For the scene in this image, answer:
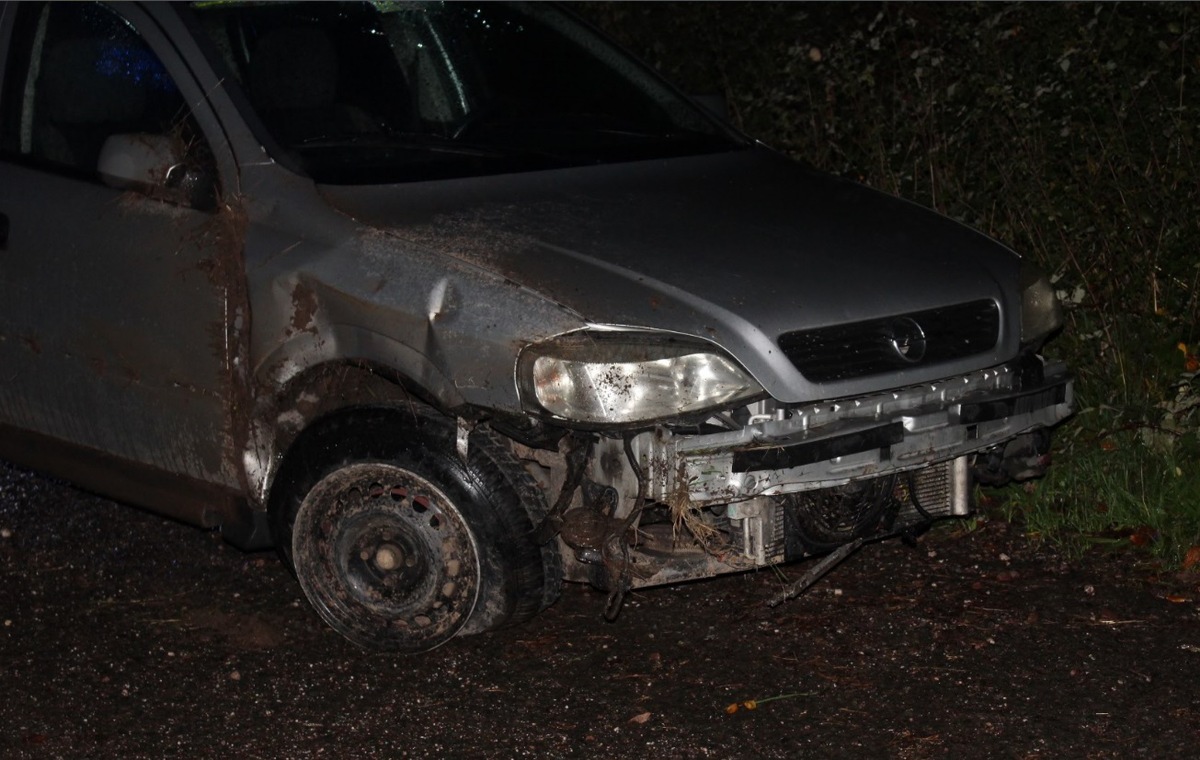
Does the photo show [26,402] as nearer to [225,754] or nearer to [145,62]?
[145,62]

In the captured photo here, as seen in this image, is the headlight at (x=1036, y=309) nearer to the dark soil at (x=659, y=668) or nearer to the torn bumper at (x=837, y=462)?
the torn bumper at (x=837, y=462)

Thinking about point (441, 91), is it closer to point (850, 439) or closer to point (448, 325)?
point (448, 325)

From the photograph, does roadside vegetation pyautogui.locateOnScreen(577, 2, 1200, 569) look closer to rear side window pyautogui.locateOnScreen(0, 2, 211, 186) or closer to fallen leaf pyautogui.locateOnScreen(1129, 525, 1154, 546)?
fallen leaf pyautogui.locateOnScreen(1129, 525, 1154, 546)

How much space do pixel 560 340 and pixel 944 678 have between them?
139 centimetres

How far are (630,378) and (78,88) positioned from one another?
2254 millimetres

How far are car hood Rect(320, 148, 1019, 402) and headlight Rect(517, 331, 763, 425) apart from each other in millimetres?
45

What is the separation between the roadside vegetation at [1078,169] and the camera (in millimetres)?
5684

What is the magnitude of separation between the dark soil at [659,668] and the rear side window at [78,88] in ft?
4.68

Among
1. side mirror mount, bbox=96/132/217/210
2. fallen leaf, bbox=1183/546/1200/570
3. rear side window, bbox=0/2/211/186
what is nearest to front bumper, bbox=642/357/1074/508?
fallen leaf, bbox=1183/546/1200/570

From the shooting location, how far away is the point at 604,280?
163 inches

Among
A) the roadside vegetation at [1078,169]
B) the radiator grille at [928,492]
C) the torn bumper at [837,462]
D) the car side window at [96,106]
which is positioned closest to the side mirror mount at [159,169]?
the car side window at [96,106]

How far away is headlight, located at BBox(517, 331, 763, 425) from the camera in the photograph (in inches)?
157

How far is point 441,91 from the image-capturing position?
5.52 metres

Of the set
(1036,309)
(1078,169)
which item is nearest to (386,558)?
(1036,309)
